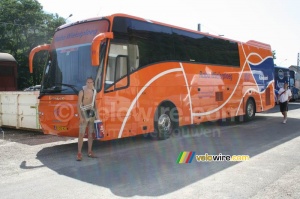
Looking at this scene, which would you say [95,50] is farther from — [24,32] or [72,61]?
[24,32]

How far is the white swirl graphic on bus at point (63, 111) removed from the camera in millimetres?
7942

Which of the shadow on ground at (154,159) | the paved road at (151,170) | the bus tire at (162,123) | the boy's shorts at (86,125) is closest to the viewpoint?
the paved road at (151,170)

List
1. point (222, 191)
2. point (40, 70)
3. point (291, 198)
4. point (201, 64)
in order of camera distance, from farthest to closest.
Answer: point (40, 70)
point (201, 64)
point (222, 191)
point (291, 198)

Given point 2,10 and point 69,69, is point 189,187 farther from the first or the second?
point 2,10

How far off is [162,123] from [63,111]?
3.10 m

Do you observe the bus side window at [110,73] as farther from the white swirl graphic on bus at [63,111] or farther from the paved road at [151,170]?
the paved road at [151,170]

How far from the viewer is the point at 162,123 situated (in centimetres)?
972

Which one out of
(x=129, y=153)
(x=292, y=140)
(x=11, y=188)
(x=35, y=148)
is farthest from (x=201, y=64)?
(x=11, y=188)

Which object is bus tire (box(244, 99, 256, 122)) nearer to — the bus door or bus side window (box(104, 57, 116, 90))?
the bus door

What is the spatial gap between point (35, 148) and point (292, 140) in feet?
24.8

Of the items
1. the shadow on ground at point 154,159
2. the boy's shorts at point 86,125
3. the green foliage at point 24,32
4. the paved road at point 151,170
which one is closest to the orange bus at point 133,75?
the boy's shorts at point 86,125

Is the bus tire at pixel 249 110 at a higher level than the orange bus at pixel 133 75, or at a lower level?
lower

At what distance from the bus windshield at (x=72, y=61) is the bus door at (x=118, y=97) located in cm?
34

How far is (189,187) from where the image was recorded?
5.25 metres
